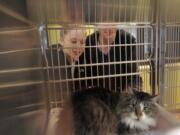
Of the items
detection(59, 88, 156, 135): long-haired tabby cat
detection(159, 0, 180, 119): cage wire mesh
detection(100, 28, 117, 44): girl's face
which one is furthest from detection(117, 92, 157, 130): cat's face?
detection(100, 28, 117, 44): girl's face

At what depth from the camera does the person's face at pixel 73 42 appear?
2.70 feet

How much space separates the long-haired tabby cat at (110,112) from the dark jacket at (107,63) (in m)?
0.06

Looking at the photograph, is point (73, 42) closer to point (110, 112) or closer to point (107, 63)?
point (107, 63)

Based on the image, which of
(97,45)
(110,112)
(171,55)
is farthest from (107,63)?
(171,55)

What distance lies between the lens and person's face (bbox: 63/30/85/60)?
82cm

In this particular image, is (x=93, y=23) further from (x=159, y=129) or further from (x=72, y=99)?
(x=159, y=129)

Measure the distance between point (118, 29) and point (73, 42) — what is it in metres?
0.19

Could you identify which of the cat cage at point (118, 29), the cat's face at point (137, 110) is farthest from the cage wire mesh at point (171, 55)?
the cat's face at point (137, 110)

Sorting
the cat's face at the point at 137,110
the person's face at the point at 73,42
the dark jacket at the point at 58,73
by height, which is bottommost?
the cat's face at the point at 137,110

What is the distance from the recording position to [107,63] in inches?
34.2

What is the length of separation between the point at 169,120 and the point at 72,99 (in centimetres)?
35

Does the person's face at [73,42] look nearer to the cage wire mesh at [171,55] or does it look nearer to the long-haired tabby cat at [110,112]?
the long-haired tabby cat at [110,112]

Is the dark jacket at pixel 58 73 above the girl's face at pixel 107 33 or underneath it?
underneath

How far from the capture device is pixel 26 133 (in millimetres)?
398
